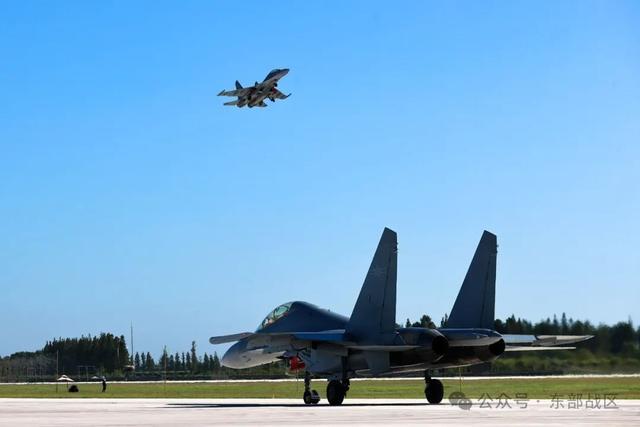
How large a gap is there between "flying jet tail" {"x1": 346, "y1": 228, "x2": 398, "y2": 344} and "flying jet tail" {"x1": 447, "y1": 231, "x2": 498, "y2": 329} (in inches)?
97.9

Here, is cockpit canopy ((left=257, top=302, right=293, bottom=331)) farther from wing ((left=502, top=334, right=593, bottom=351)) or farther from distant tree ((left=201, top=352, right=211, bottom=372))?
distant tree ((left=201, top=352, right=211, bottom=372))

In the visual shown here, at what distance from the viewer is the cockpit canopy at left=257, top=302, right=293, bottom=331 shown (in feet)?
112

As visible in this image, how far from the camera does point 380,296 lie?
1179 inches

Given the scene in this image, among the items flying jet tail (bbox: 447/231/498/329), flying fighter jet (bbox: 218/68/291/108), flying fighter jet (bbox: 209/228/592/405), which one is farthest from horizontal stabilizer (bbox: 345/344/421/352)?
flying fighter jet (bbox: 218/68/291/108)

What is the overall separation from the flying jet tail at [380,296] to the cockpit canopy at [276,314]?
4226mm

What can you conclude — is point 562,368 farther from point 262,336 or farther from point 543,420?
point 543,420

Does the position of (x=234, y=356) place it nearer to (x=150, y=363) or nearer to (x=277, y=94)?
(x=277, y=94)

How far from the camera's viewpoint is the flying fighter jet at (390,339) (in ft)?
97.1

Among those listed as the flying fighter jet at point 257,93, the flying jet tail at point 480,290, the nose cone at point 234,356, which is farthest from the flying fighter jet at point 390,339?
the flying fighter jet at point 257,93

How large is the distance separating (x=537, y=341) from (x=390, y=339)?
5327mm

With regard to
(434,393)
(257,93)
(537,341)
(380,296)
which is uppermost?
(257,93)

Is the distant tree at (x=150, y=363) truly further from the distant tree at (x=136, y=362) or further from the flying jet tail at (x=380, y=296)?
the flying jet tail at (x=380, y=296)

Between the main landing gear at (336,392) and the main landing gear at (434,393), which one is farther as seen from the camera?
the main landing gear at (434,393)

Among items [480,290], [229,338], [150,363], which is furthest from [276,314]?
[150,363]
